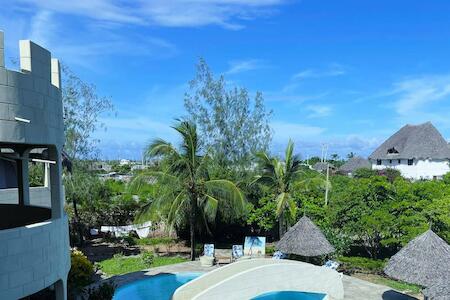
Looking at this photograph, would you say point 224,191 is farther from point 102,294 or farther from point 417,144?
point 417,144

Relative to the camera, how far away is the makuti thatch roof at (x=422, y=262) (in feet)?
45.7

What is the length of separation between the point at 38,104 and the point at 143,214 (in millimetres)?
15916

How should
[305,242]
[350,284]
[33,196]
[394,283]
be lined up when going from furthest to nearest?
[305,242] → [394,283] → [350,284] → [33,196]

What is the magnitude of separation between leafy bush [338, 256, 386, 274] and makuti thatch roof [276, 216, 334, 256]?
81.7 inches

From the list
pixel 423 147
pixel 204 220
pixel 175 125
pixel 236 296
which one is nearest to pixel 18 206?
pixel 236 296

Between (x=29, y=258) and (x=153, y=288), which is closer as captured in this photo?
(x=29, y=258)

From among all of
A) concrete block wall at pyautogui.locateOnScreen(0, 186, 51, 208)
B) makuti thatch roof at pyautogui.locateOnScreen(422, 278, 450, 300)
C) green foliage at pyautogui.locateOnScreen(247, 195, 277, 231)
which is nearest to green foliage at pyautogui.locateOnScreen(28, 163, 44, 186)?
concrete block wall at pyautogui.locateOnScreen(0, 186, 51, 208)

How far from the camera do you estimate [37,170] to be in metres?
25.7

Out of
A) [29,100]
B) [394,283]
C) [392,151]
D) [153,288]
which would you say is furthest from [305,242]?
[392,151]

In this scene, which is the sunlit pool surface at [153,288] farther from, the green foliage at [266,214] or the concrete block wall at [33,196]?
the green foliage at [266,214]

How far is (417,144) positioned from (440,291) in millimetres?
48088

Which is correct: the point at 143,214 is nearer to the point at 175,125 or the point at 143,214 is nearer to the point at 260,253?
the point at 175,125

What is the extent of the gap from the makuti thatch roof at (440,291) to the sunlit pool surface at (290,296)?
459 cm

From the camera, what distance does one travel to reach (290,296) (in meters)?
15.9
